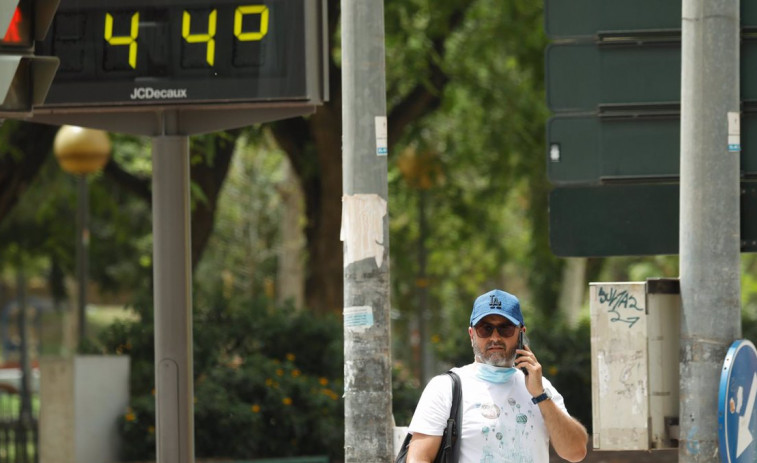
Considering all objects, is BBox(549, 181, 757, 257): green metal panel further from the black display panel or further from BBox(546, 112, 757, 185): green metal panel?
the black display panel

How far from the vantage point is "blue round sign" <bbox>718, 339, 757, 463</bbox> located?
5.47 meters

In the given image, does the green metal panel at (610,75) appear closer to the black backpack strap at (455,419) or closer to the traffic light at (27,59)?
the black backpack strap at (455,419)

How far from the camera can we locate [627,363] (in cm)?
576

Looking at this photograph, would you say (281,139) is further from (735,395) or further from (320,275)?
(735,395)

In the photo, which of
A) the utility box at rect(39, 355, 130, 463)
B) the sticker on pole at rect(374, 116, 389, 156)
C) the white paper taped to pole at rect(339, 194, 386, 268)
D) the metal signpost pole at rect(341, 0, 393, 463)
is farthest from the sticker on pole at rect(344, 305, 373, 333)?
the utility box at rect(39, 355, 130, 463)

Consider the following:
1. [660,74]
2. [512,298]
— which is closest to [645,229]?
[660,74]

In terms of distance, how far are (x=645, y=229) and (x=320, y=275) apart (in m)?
11.5

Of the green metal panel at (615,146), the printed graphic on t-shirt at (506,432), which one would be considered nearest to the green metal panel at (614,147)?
the green metal panel at (615,146)

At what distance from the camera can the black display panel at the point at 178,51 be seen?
23.9 feet

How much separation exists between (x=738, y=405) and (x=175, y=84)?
3.46m

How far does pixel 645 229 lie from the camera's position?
6.48 m

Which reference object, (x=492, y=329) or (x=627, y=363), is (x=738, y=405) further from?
(x=492, y=329)

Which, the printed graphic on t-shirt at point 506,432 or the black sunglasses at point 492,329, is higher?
the black sunglasses at point 492,329

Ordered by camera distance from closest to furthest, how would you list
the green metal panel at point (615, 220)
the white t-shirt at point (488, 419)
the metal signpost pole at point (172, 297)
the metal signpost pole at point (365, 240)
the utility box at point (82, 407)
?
the white t-shirt at point (488, 419)
the metal signpost pole at point (365, 240)
the green metal panel at point (615, 220)
the metal signpost pole at point (172, 297)
the utility box at point (82, 407)
